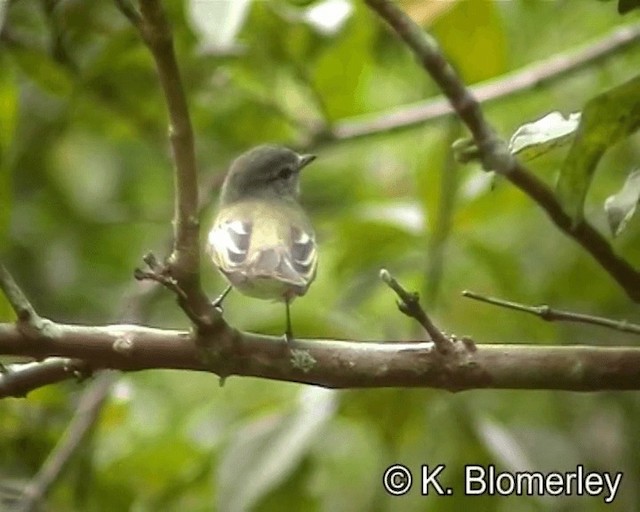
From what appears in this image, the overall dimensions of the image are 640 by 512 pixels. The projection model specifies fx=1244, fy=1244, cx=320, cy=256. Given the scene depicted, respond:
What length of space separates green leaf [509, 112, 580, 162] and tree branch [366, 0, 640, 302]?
67 mm

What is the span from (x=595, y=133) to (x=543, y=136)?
1.7 inches

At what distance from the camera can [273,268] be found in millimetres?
1426

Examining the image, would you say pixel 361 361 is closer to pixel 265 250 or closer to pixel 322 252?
pixel 265 250

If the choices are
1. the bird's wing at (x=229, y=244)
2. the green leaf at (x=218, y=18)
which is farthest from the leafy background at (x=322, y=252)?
the bird's wing at (x=229, y=244)

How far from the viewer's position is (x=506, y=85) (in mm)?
1916

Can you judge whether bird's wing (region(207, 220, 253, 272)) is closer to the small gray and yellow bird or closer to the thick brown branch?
the small gray and yellow bird

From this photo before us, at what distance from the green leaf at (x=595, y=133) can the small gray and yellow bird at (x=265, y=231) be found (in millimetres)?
286

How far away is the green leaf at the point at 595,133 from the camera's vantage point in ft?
3.42

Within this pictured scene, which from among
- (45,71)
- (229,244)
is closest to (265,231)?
(229,244)

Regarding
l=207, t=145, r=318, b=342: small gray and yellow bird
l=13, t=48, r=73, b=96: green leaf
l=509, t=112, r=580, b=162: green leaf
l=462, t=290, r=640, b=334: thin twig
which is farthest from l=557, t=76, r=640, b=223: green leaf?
l=13, t=48, r=73, b=96: green leaf

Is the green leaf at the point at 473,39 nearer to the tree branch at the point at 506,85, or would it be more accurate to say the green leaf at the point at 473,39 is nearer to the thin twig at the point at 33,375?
the tree branch at the point at 506,85

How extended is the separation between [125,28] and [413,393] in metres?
0.69

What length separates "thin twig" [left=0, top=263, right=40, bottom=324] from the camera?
3.09ft

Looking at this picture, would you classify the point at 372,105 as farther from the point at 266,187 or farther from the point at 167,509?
the point at 167,509
